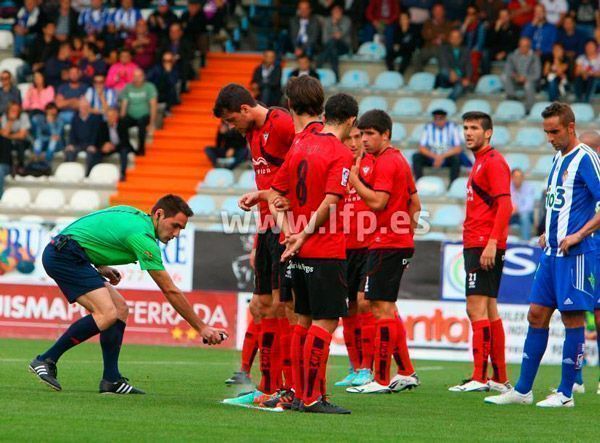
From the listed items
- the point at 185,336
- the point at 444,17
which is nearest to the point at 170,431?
the point at 185,336

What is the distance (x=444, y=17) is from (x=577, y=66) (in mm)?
3418

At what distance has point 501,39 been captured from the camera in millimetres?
24500

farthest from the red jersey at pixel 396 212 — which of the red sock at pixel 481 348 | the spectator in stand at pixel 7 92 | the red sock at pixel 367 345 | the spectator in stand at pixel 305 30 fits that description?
the spectator in stand at pixel 7 92

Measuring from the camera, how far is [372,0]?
1029 inches

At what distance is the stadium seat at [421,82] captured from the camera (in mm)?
24766

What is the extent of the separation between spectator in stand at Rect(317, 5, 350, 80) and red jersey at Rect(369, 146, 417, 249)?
13361mm

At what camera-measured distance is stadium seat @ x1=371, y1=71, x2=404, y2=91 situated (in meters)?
24.9

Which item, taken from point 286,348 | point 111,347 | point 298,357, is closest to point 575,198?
point 286,348

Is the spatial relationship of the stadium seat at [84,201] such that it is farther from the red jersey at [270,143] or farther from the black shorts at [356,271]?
the red jersey at [270,143]

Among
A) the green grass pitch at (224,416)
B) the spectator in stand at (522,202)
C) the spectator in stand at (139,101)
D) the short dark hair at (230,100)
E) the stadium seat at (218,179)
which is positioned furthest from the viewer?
the spectator in stand at (139,101)

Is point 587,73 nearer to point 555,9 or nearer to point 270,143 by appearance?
point 555,9

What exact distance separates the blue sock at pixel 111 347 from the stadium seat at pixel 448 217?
1137cm

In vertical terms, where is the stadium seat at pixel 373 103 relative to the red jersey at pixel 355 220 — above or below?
above

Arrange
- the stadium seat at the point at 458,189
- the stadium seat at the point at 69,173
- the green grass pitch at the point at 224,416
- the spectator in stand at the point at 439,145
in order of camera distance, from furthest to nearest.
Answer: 1. the stadium seat at the point at 69,173
2. the spectator in stand at the point at 439,145
3. the stadium seat at the point at 458,189
4. the green grass pitch at the point at 224,416
